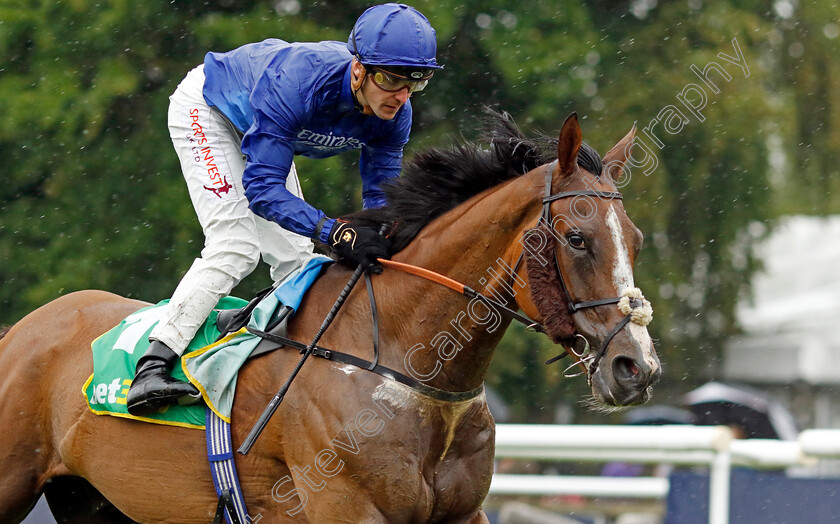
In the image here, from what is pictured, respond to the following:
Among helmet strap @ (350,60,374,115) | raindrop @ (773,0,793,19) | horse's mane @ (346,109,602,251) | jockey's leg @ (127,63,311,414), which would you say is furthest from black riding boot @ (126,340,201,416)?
raindrop @ (773,0,793,19)

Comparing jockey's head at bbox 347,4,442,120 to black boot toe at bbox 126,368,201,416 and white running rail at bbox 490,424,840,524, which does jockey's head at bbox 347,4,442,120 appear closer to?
black boot toe at bbox 126,368,201,416

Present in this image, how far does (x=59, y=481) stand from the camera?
4375 mm

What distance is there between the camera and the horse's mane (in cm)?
352

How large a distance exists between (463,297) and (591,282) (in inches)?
18.6

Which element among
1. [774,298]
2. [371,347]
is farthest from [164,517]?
[774,298]

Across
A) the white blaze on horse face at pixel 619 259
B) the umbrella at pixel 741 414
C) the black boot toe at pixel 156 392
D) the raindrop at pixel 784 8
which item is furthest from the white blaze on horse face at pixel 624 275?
the raindrop at pixel 784 8

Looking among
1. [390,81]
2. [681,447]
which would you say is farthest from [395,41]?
[681,447]

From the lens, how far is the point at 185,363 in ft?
12.1

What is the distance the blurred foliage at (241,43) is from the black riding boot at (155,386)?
21.8ft

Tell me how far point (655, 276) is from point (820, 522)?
7.48 meters

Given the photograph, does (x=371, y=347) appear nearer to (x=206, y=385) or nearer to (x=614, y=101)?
(x=206, y=385)

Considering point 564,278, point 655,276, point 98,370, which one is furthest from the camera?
point 655,276

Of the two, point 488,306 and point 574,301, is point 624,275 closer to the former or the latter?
point 574,301

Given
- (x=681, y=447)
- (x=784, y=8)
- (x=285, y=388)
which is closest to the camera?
(x=285, y=388)
